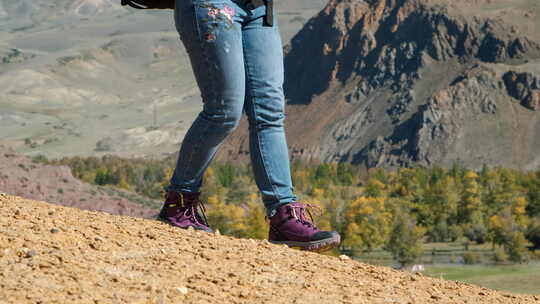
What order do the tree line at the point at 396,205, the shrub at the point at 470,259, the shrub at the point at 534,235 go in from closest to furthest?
1. the shrub at the point at 470,259
2. the tree line at the point at 396,205
3. the shrub at the point at 534,235

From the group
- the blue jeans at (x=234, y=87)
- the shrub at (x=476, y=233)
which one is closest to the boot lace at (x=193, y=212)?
the blue jeans at (x=234, y=87)

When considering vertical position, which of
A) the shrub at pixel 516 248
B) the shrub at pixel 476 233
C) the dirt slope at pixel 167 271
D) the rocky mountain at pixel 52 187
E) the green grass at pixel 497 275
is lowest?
the shrub at pixel 476 233

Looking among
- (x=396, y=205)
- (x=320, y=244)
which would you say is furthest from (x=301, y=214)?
(x=396, y=205)

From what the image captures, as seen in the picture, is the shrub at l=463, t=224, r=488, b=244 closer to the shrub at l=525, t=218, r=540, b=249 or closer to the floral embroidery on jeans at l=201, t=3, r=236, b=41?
the shrub at l=525, t=218, r=540, b=249

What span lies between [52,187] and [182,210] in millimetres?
36589

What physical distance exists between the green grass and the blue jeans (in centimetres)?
4824

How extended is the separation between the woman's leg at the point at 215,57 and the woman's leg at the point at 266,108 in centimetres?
13

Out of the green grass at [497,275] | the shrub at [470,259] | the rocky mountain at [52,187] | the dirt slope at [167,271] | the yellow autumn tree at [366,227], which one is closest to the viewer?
the dirt slope at [167,271]

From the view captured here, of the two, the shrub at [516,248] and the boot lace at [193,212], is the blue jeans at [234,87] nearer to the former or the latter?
the boot lace at [193,212]

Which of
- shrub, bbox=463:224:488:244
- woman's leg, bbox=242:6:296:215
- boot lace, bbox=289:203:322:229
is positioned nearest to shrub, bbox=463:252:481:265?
shrub, bbox=463:224:488:244

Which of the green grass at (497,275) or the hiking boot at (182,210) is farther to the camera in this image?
the green grass at (497,275)

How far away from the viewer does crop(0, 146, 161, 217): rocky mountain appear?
128ft

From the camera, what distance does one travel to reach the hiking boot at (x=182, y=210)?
634cm

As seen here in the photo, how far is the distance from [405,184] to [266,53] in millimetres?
106091
